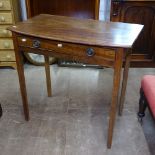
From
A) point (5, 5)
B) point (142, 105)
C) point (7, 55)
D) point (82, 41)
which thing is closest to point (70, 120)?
point (142, 105)

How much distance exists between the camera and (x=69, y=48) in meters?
1.29

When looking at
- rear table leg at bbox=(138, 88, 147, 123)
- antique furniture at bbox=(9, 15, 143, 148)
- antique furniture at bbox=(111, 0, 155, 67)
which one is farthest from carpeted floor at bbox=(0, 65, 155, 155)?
antique furniture at bbox=(111, 0, 155, 67)

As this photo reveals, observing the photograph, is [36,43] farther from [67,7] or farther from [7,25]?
[67,7]

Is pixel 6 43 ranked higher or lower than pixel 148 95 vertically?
higher

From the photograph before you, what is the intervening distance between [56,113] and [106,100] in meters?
0.50

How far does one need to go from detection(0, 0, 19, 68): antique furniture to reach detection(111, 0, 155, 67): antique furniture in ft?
3.46

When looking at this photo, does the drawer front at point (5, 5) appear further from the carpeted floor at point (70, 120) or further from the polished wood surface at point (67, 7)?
the carpeted floor at point (70, 120)

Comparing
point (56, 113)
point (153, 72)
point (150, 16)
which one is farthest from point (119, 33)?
point (153, 72)

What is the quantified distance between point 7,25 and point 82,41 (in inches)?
54.9

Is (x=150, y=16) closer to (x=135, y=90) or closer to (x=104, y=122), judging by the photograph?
(x=135, y=90)

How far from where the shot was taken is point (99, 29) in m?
1.43

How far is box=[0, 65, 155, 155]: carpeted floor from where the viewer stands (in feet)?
5.08

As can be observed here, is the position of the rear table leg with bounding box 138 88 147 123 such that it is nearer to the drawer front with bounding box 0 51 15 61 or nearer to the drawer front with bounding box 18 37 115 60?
the drawer front with bounding box 18 37 115 60

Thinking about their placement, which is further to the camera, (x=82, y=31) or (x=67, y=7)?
(x=67, y=7)
